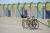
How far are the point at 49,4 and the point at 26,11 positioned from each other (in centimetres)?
33

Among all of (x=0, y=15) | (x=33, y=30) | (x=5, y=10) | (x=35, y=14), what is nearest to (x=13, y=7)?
(x=5, y=10)

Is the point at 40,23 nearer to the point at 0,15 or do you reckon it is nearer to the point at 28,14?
the point at 28,14

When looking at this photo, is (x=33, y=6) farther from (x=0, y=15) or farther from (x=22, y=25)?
(x=0, y=15)

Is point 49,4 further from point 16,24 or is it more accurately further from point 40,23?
point 16,24

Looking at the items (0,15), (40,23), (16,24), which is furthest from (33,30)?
(0,15)

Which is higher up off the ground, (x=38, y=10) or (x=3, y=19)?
(x=38, y=10)

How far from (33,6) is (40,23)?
26 centimetres

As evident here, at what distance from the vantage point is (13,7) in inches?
61.7

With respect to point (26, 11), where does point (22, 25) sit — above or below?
below

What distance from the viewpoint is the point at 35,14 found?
1528mm

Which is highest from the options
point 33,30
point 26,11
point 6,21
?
point 26,11

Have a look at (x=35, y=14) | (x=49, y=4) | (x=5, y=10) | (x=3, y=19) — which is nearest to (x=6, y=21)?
→ (x=3, y=19)

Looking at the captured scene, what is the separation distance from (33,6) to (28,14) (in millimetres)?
132

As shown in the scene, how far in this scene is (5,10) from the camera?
157 centimetres
